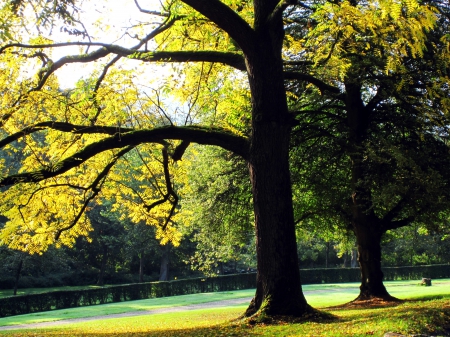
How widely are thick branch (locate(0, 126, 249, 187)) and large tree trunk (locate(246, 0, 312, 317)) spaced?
2.07 ft

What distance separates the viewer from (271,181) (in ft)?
33.0

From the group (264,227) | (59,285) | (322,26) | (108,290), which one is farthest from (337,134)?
(59,285)

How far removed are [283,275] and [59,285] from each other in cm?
4616

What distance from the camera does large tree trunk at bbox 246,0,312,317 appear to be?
973 centimetres

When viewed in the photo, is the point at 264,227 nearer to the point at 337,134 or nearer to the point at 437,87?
the point at 437,87

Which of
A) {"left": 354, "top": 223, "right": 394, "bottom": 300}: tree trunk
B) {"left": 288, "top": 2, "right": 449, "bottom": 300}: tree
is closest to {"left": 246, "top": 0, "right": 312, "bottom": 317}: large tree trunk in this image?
{"left": 288, "top": 2, "right": 449, "bottom": 300}: tree

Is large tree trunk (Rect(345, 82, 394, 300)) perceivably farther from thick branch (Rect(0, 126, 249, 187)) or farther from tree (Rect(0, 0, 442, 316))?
thick branch (Rect(0, 126, 249, 187))

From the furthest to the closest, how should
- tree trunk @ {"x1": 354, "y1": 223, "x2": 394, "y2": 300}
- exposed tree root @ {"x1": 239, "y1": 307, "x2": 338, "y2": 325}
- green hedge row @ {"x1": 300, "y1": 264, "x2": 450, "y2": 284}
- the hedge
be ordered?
green hedge row @ {"x1": 300, "y1": 264, "x2": 450, "y2": 284} < the hedge < tree trunk @ {"x1": 354, "y1": 223, "x2": 394, "y2": 300} < exposed tree root @ {"x1": 239, "y1": 307, "x2": 338, "y2": 325}

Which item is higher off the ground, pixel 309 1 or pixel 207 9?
pixel 309 1

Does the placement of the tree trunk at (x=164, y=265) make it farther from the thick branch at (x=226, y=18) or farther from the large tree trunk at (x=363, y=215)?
the thick branch at (x=226, y=18)

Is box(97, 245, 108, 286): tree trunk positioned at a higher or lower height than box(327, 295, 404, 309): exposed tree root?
higher

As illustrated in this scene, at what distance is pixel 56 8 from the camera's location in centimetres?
877

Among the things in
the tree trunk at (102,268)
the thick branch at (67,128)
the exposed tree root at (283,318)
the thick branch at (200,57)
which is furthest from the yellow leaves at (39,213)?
the tree trunk at (102,268)

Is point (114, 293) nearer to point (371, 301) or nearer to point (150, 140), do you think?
point (371, 301)
